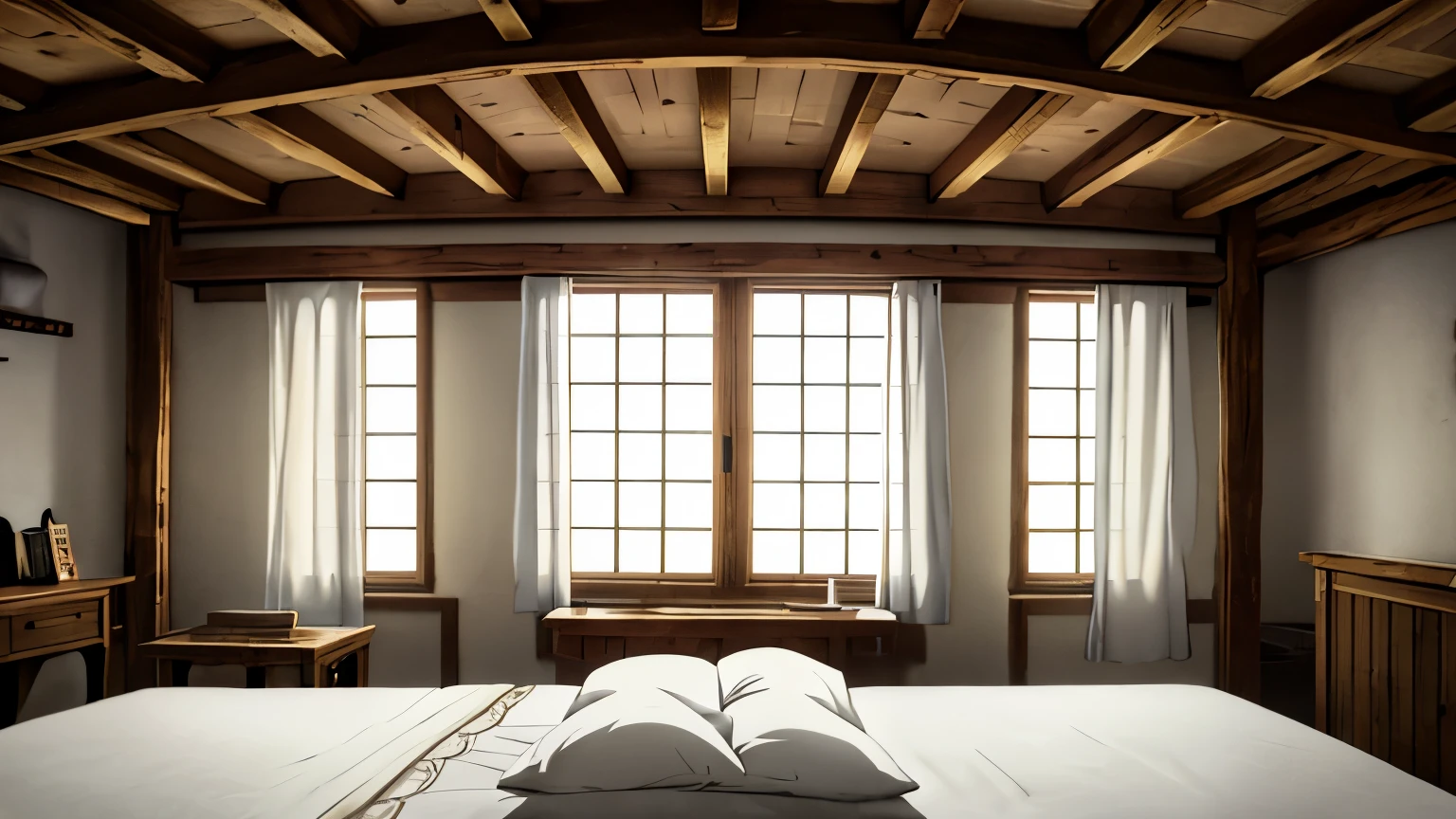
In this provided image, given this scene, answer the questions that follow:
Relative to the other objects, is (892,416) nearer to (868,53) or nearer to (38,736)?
(868,53)

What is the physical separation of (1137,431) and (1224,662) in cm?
122

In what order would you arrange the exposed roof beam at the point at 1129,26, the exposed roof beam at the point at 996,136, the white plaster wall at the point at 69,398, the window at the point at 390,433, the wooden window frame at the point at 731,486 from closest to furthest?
the exposed roof beam at the point at 1129,26, the exposed roof beam at the point at 996,136, the white plaster wall at the point at 69,398, the wooden window frame at the point at 731,486, the window at the point at 390,433

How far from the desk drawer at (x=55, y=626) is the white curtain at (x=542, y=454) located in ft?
5.78

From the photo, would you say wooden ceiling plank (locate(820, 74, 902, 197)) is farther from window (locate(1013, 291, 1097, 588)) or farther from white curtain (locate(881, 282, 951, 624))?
window (locate(1013, 291, 1097, 588))

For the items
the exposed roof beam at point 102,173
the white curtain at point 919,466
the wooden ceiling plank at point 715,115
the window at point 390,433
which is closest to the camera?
the wooden ceiling plank at point 715,115

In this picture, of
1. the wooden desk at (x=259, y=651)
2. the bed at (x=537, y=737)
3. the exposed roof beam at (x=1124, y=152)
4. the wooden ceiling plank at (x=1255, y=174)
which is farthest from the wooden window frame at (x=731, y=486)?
the wooden ceiling plank at (x=1255, y=174)

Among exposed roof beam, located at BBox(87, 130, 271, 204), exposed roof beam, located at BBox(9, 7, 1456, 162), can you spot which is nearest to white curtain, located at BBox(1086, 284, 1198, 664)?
exposed roof beam, located at BBox(9, 7, 1456, 162)

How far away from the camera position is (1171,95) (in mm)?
2234

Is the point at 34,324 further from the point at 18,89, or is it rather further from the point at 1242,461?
the point at 1242,461

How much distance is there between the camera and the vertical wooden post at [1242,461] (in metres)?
3.53

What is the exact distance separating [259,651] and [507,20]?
2536 mm

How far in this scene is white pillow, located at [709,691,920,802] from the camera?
1467 mm

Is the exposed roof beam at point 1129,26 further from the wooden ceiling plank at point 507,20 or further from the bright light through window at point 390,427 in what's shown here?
the bright light through window at point 390,427

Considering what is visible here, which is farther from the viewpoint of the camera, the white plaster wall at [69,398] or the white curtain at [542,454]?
the white curtain at [542,454]
